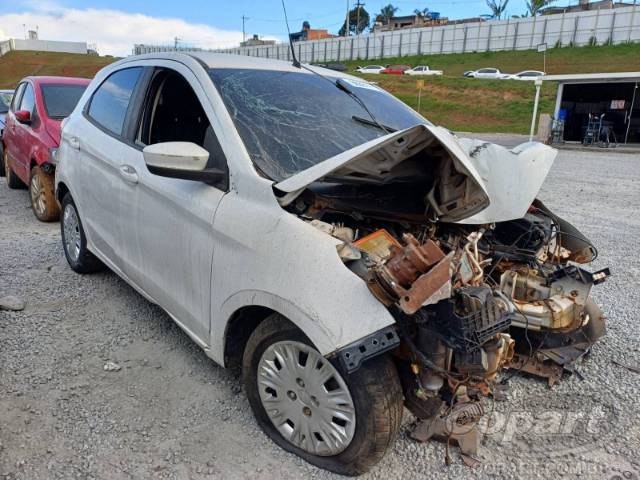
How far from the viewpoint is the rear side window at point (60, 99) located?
659 centimetres

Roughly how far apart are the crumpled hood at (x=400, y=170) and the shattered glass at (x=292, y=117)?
280 millimetres

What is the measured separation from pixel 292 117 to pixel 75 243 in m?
2.62

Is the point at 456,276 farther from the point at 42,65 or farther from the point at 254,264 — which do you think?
the point at 42,65

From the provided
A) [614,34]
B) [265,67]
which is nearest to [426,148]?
[265,67]

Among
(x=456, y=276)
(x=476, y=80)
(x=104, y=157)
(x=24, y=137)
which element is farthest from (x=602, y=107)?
(x=456, y=276)

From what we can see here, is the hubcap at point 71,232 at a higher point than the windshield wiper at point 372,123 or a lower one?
lower

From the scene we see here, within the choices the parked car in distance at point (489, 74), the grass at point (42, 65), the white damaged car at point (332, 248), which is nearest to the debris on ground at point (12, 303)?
the white damaged car at point (332, 248)

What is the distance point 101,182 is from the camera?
3.56 metres

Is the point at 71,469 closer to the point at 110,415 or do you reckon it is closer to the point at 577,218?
the point at 110,415

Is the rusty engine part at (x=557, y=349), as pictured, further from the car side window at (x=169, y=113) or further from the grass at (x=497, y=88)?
the grass at (x=497, y=88)

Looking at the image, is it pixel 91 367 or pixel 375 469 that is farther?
pixel 91 367

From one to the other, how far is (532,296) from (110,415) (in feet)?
7.88

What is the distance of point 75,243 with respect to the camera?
4.42m

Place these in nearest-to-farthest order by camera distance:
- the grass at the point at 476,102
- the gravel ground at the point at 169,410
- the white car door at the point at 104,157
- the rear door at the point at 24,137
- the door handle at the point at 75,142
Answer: the gravel ground at the point at 169,410, the white car door at the point at 104,157, the door handle at the point at 75,142, the rear door at the point at 24,137, the grass at the point at 476,102
